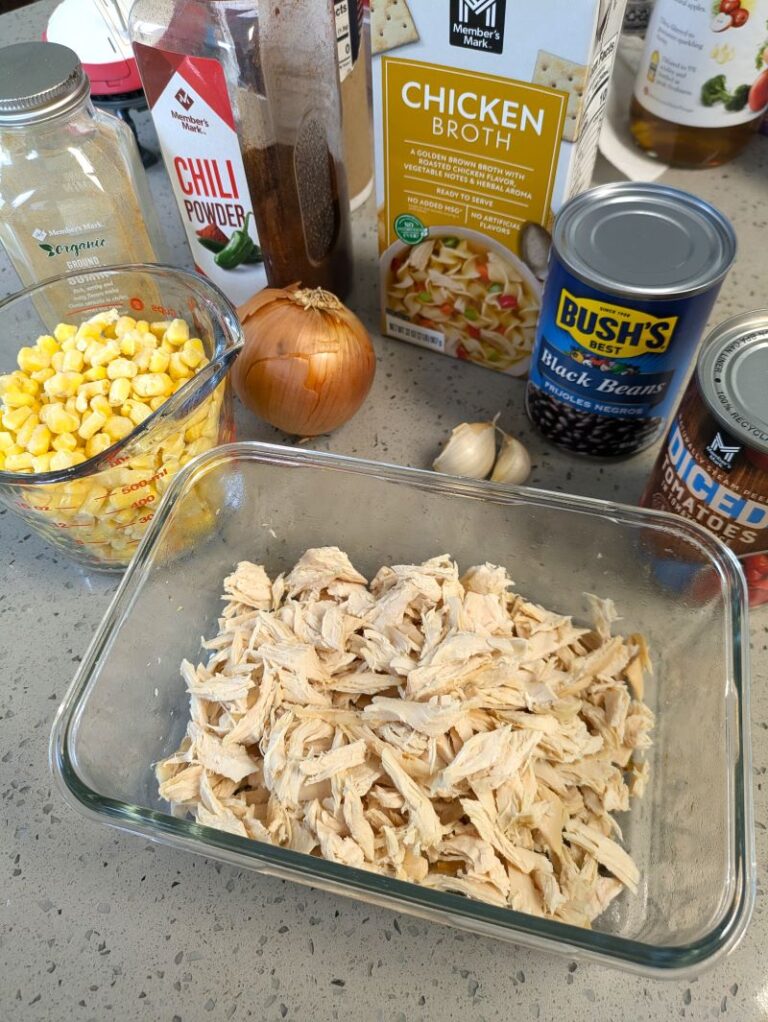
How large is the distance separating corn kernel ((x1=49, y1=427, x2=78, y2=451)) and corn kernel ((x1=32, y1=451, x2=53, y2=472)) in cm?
1

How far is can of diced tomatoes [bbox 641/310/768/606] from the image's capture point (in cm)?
65

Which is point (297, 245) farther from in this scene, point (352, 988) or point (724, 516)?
point (352, 988)

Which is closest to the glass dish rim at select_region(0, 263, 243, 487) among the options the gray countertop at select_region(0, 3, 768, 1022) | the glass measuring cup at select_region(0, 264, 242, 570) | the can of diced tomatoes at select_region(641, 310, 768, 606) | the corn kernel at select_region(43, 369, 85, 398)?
the glass measuring cup at select_region(0, 264, 242, 570)

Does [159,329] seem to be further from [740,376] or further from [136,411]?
[740,376]

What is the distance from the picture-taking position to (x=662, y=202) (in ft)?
2.61

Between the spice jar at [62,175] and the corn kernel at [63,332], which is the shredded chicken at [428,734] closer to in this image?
the corn kernel at [63,332]

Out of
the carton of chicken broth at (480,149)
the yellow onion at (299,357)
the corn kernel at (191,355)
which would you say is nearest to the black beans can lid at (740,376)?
the carton of chicken broth at (480,149)

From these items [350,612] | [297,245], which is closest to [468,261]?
[297,245]

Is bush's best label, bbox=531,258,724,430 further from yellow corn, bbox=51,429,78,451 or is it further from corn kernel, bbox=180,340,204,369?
yellow corn, bbox=51,429,78,451

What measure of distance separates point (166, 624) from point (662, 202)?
2.08 ft

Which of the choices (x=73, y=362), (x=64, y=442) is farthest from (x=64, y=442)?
(x=73, y=362)

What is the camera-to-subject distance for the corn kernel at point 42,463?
76cm

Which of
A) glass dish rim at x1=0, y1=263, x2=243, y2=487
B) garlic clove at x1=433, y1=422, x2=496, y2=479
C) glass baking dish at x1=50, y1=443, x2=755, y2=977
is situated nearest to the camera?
glass baking dish at x1=50, y1=443, x2=755, y2=977

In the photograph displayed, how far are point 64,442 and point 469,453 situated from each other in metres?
0.42
